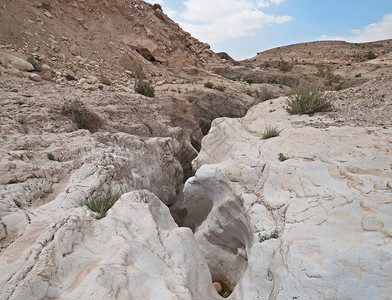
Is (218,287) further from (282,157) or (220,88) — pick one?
(220,88)

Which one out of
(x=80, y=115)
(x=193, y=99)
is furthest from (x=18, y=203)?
(x=193, y=99)

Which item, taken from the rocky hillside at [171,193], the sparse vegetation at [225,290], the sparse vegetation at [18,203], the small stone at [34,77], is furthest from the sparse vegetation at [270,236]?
the small stone at [34,77]

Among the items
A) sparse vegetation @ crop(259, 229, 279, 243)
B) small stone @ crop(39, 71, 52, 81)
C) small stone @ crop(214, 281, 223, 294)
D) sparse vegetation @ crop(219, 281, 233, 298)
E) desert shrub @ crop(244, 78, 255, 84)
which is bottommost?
sparse vegetation @ crop(219, 281, 233, 298)

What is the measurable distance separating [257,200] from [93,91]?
25.2 ft

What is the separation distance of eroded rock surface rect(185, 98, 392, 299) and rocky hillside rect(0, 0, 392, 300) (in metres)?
0.02

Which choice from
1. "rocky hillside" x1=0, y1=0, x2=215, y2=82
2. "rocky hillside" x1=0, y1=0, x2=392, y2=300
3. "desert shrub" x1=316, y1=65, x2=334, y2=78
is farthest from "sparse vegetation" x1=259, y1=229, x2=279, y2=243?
"desert shrub" x1=316, y1=65, x2=334, y2=78

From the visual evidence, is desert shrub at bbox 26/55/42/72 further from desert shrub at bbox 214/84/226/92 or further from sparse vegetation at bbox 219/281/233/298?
sparse vegetation at bbox 219/281/233/298

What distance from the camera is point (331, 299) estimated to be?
7.57 ft

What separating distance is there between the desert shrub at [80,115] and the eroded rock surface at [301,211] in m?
3.95

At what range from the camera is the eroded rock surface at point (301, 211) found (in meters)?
2.43

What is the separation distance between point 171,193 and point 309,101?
5.09 meters

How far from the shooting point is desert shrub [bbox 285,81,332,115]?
6445 mm

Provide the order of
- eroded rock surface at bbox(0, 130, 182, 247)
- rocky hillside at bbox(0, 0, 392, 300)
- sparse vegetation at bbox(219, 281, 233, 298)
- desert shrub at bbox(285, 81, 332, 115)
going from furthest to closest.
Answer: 1. desert shrub at bbox(285, 81, 332, 115)
2. sparse vegetation at bbox(219, 281, 233, 298)
3. eroded rock surface at bbox(0, 130, 182, 247)
4. rocky hillside at bbox(0, 0, 392, 300)

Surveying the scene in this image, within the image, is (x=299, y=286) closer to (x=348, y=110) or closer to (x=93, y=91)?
(x=348, y=110)
